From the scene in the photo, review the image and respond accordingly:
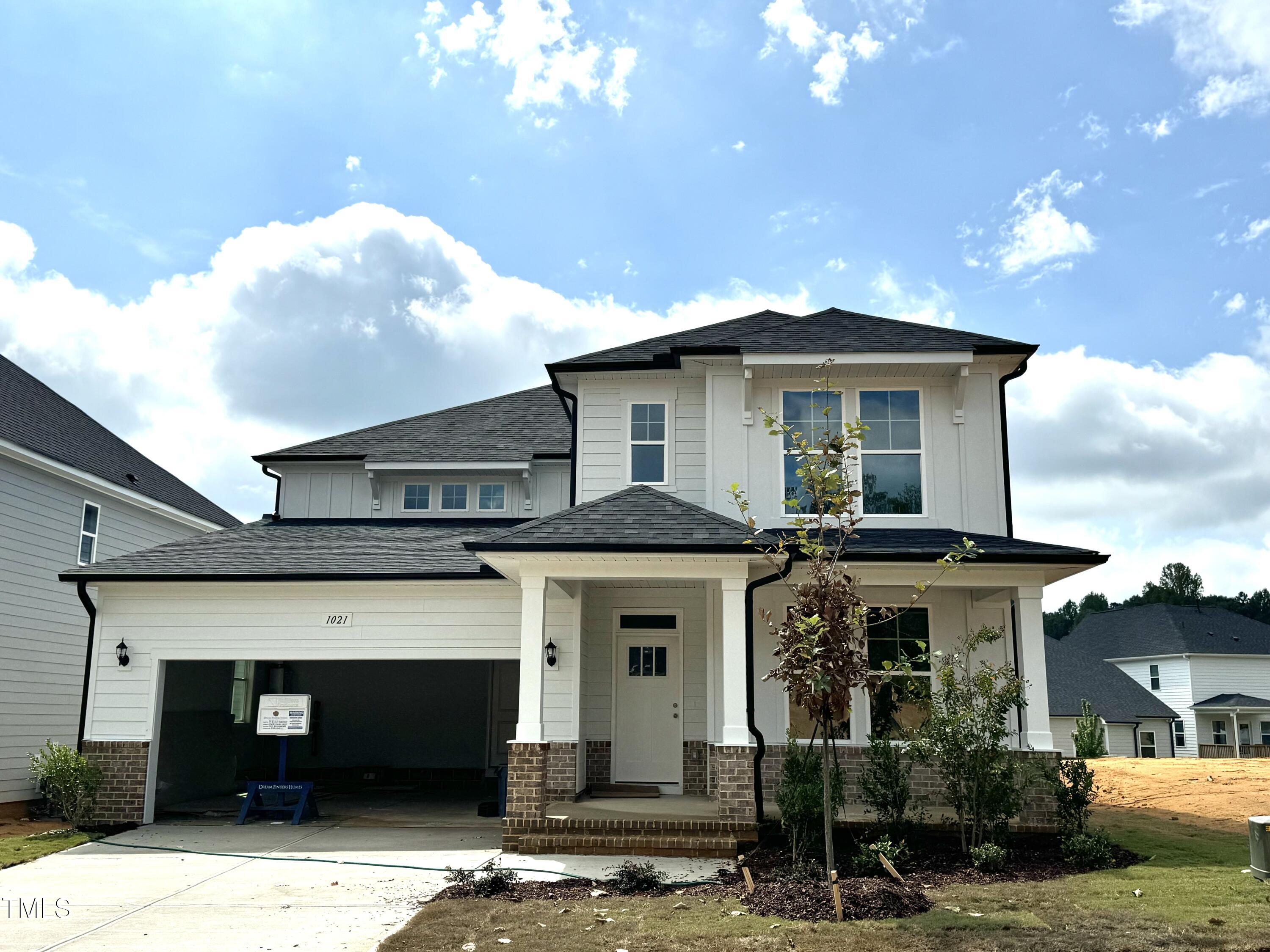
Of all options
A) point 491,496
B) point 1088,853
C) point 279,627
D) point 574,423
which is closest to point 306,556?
point 279,627

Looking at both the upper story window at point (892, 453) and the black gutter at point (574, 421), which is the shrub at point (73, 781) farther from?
the upper story window at point (892, 453)

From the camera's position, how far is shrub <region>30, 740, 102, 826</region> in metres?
12.1

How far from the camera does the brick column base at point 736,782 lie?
10352mm

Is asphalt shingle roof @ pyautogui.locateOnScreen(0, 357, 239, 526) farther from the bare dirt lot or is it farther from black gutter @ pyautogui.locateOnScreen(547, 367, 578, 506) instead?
the bare dirt lot

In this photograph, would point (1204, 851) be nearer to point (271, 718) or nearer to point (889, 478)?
point (889, 478)

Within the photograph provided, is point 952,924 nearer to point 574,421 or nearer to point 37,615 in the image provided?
point 574,421

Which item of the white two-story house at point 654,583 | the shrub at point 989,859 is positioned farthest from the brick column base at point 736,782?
the shrub at point 989,859

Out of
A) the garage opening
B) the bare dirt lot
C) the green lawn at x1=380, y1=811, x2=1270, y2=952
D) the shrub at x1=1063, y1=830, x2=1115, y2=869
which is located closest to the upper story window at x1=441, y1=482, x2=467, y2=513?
the garage opening

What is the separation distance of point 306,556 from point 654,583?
16.5 feet

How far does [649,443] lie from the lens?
13977mm

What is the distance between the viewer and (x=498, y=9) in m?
11.9

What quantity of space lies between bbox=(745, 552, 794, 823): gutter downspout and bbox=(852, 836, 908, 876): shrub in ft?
4.84

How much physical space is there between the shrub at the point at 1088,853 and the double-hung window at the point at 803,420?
5.24 m

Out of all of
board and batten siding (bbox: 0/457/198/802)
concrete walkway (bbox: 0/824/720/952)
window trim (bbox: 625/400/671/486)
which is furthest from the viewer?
board and batten siding (bbox: 0/457/198/802)
